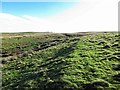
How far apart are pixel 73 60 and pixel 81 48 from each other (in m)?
8.62

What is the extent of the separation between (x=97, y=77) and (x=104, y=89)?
3.19 metres

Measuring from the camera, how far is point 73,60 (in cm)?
3759

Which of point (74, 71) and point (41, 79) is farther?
point (74, 71)

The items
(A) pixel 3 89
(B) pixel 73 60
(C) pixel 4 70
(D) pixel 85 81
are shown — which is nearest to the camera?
(D) pixel 85 81

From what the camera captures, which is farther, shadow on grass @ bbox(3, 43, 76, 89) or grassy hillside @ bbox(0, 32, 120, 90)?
shadow on grass @ bbox(3, 43, 76, 89)

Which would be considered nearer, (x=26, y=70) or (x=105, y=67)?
(x=105, y=67)

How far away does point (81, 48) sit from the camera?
4584cm

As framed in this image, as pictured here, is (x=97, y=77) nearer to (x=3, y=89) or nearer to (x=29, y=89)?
(x=29, y=89)

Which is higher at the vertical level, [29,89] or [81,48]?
[81,48]

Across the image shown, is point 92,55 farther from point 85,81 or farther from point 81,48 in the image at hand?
point 85,81

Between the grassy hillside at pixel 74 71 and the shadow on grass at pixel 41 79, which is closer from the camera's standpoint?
the grassy hillside at pixel 74 71

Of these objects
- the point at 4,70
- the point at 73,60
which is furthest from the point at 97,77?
the point at 4,70

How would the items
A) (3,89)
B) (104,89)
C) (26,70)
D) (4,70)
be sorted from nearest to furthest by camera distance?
1. (104,89)
2. (3,89)
3. (26,70)
4. (4,70)

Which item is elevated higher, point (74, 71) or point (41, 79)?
point (74, 71)
